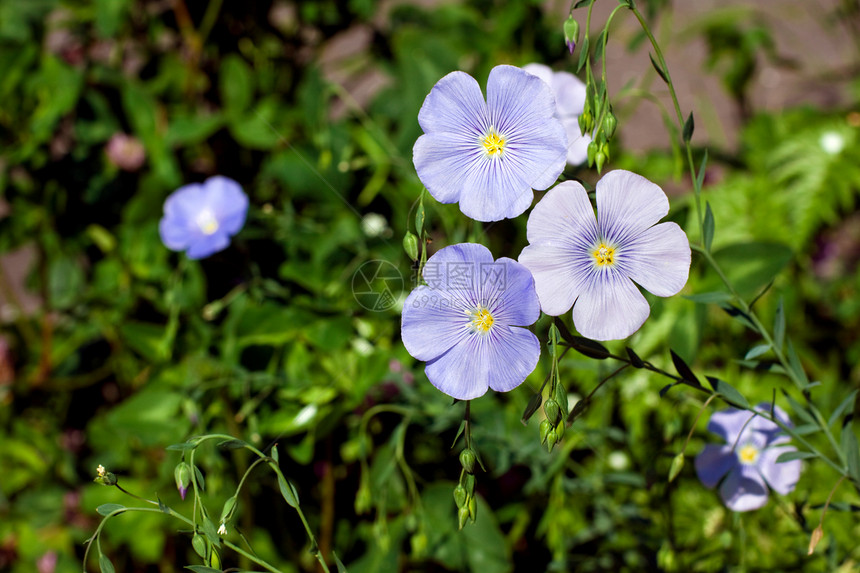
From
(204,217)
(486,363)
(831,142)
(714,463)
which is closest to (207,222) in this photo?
(204,217)

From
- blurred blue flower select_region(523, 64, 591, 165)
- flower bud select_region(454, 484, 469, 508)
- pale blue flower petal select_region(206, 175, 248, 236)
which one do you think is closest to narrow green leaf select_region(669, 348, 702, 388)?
flower bud select_region(454, 484, 469, 508)

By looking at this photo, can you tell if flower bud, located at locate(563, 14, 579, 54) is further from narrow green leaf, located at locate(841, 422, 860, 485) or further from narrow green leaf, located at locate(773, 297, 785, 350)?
narrow green leaf, located at locate(841, 422, 860, 485)

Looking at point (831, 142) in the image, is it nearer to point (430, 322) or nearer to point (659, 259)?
point (659, 259)

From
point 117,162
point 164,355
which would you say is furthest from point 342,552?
point 117,162

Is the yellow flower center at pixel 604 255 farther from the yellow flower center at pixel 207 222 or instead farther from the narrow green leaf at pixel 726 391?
the yellow flower center at pixel 207 222

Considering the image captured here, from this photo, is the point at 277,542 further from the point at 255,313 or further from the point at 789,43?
the point at 789,43

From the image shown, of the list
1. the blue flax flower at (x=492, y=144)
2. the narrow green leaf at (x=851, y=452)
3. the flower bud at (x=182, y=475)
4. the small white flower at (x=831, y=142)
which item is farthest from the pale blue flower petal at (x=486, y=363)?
the small white flower at (x=831, y=142)

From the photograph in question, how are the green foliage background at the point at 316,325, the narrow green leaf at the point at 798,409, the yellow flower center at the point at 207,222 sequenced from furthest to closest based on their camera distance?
the yellow flower center at the point at 207,222 → the green foliage background at the point at 316,325 → the narrow green leaf at the point at 798,409
